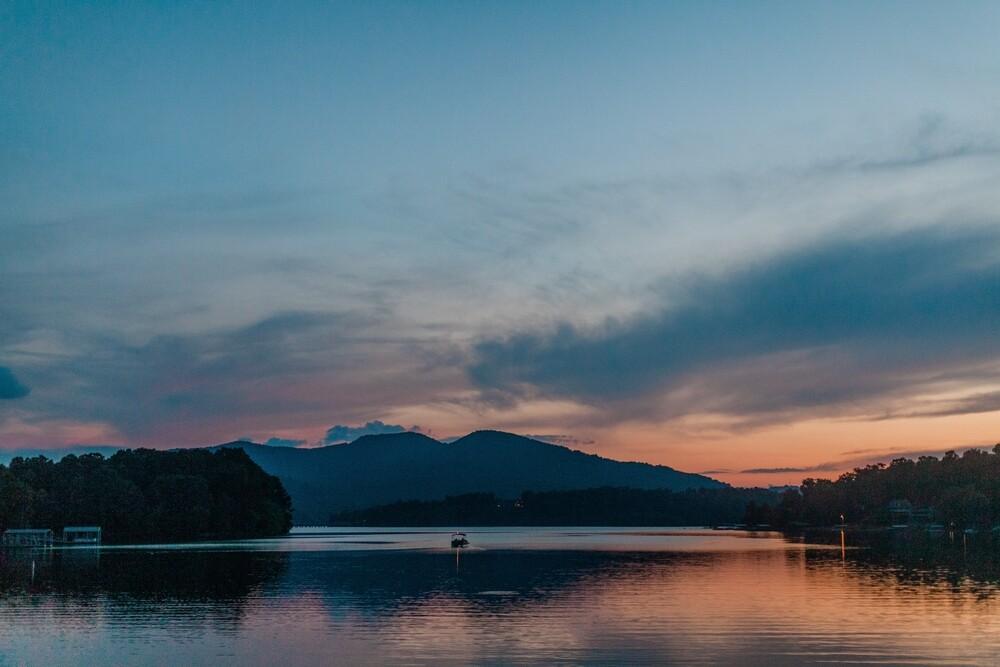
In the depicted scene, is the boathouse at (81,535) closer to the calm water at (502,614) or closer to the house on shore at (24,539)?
the house on shore at (24,539)

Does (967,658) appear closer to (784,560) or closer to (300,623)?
(300,623)

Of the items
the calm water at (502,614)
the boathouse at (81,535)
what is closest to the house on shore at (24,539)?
the boathouse at (81,535)

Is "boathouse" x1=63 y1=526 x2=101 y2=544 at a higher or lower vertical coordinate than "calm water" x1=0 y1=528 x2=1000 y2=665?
lower

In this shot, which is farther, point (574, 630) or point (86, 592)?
point (86, 592)

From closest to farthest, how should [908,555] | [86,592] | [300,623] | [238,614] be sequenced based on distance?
1. [300,623]
2. [238,614]
3. [86,592]
4. [908,555]

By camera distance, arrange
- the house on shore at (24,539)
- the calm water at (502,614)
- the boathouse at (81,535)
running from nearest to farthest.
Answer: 1. the calm water at (502,614)
2. the house on shore at (24,539)
3. the boathouse at (81,535)

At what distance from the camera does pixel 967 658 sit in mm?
40656

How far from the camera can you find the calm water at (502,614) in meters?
42.7

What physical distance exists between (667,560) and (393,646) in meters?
76.2

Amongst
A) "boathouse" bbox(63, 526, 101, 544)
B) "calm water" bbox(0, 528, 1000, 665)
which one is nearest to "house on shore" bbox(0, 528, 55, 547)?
"boathouse" bbox(63, 526, 101, 544)

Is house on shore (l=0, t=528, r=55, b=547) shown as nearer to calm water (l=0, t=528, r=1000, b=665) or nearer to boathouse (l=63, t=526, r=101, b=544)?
boathouse (l=63, t=526, r=101, b=544)

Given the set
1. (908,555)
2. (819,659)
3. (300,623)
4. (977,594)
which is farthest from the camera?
(908,555)

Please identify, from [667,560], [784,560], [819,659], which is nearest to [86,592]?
[819,659]

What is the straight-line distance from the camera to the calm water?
42.7m
